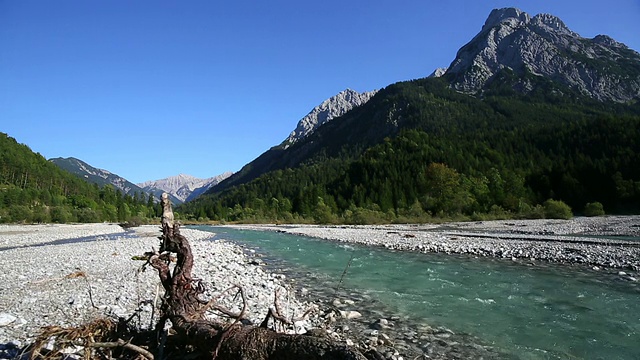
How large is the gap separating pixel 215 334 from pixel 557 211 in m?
69.4

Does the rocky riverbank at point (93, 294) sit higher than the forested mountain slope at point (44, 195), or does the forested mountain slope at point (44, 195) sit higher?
the forested mountain slope at point (44, 195)

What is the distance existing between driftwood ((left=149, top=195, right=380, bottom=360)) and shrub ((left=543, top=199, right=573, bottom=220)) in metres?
68.5

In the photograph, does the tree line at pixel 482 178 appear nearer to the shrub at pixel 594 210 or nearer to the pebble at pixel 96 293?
the shrub at pixel 594 210

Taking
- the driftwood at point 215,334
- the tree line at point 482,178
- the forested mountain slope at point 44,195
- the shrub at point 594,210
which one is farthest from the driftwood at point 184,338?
the forested mountain slope at point 44,195

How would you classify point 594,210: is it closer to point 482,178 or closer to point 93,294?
point 482,178

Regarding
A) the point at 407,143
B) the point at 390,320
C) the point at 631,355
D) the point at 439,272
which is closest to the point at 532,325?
the point at 631,355

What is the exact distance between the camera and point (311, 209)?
104 m

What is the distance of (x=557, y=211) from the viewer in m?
60.3

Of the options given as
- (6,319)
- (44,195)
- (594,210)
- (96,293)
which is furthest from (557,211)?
(44,195)

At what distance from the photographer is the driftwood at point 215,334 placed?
369 cm

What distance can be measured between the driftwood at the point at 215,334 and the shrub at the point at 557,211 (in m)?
68.5

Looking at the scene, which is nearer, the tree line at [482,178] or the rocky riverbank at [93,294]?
the rocky riverbank at [93,294]

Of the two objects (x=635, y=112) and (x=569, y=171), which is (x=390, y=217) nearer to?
(x=569, y=171)

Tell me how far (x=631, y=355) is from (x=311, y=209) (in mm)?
97950
